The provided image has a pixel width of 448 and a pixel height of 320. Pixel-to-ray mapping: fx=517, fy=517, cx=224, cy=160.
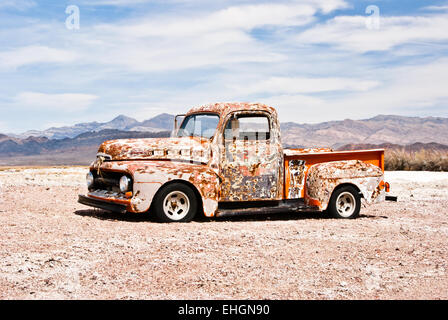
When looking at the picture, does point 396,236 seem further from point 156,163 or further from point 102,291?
point 102,291

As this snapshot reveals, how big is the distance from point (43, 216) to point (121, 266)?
3.72 m

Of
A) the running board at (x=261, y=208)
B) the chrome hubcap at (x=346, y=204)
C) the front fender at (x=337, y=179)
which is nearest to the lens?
the running board at (x=261, y=208)

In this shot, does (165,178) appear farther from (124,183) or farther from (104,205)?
(104,205)

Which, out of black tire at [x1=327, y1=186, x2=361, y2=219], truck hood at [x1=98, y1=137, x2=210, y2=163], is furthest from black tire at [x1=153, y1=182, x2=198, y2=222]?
black tire at [x1=327, y1=186, x2=361, y2=219]

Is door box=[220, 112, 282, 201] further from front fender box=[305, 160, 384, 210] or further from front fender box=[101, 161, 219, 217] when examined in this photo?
front fender box=[305, 160, 384, 210]

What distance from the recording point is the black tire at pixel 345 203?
9.97 meters

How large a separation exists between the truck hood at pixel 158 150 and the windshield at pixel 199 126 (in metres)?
0.26

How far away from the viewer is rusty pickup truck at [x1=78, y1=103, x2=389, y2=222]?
8359mm

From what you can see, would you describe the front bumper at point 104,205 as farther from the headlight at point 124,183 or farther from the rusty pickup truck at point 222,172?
the headlight at point 124,183

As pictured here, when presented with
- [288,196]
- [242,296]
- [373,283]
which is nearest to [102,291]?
[242,296]

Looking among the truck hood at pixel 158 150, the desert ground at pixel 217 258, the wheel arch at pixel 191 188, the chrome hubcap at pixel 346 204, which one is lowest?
the desert ground at pixel 217 258
